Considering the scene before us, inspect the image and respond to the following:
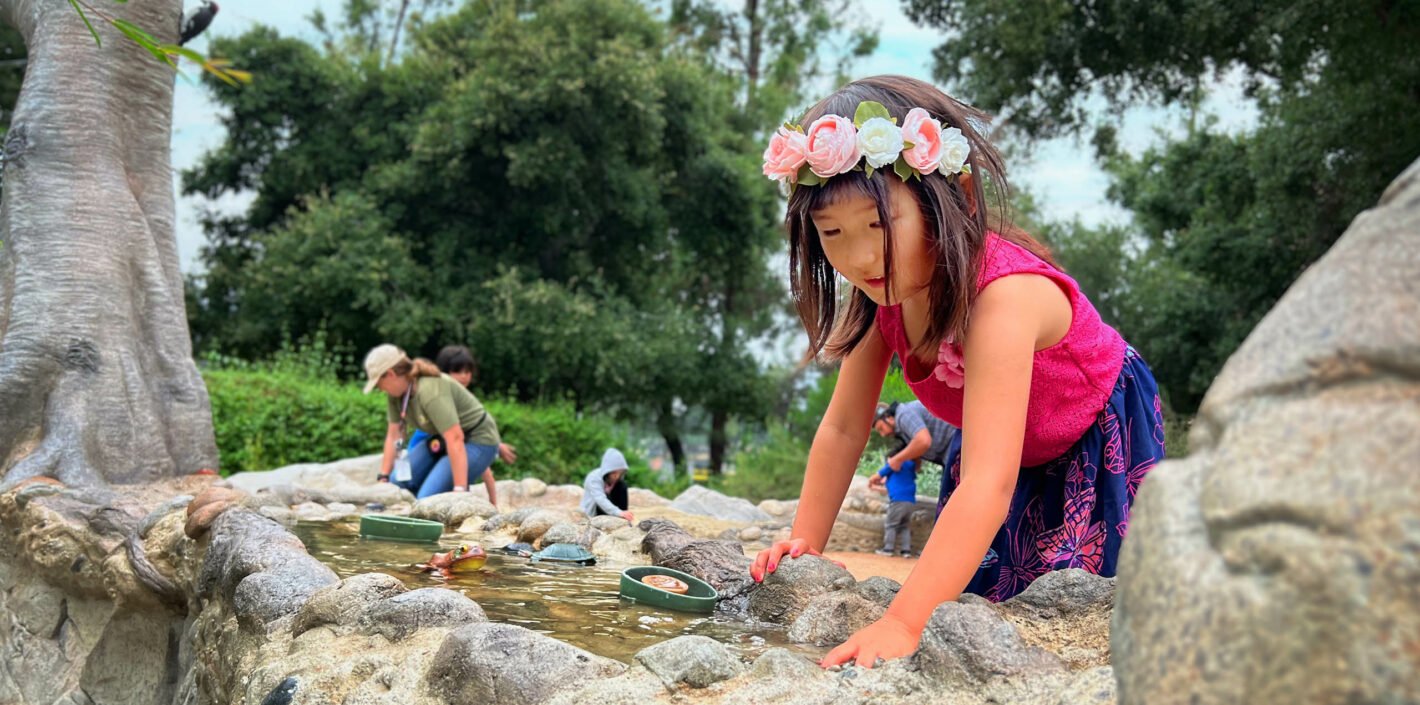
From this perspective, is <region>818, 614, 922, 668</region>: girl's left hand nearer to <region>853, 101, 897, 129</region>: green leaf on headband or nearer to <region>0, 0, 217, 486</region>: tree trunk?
<region>853, 101, 897, 129</region>: green leaf on headband

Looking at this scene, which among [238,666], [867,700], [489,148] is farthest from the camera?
[489,148]

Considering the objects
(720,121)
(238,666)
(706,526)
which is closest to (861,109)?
(238,666)

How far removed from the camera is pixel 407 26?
67.4 feet

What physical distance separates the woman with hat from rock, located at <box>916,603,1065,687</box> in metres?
5.80

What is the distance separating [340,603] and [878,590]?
48.9 inches

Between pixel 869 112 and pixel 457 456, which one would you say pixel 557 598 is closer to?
pixel 869 112

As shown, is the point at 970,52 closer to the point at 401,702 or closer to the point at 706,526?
the point at 706,526

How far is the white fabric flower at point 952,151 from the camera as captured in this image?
2.25 metres

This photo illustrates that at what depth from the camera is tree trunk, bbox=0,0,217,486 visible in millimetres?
5961

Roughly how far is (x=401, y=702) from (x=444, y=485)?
5591 mm

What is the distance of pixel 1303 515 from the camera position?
104 centimetres

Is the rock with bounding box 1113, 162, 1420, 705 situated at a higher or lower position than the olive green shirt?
lower

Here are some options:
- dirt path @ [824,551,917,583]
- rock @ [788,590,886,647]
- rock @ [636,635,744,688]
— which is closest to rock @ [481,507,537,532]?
dirt path @ [824,551,917,583]

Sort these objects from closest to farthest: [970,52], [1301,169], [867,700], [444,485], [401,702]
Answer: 1. [867,700]
2. [401,702]
3. [444,485]
4. [1301,169]
5. [970,52]
